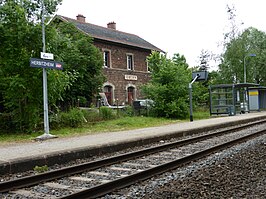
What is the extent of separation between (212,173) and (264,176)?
0.89 meters

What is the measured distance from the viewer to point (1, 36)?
1355 cm

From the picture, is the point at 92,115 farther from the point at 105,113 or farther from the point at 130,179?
the point at 130,179

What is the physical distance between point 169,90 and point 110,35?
47.8ft

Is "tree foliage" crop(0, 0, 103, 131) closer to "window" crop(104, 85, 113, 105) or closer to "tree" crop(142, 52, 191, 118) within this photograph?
"tree" crop(142, 52, 191, 118)

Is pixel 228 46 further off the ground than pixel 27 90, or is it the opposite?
pixel 228 46

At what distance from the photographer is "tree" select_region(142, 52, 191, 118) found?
76.8 feet

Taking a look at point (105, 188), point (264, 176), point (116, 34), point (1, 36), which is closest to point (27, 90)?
point (1, 36)

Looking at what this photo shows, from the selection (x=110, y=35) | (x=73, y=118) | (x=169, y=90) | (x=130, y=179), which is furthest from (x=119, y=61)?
(x=130, y=179)

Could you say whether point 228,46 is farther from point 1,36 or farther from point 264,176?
point 264,176

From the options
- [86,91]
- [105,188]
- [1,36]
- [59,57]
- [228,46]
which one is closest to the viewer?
[105,188]

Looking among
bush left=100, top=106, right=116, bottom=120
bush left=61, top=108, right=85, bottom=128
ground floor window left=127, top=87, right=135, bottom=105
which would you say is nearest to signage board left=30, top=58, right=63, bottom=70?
bush left=61, top=108, right=85, bottom=128

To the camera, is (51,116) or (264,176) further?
(51,116)

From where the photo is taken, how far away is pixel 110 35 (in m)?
35.9

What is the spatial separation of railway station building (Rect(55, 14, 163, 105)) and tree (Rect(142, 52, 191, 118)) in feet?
28.1
